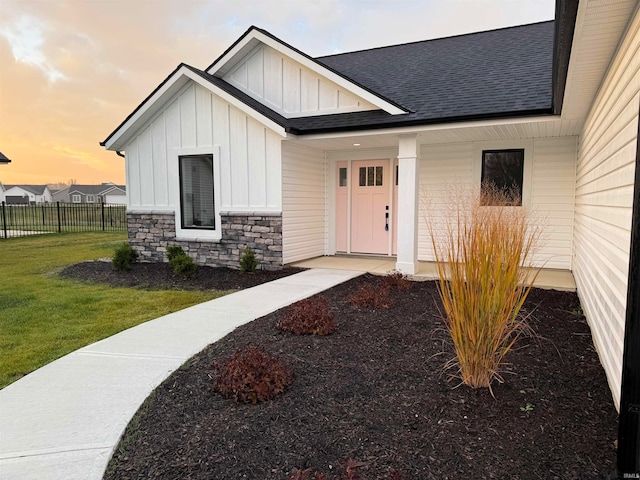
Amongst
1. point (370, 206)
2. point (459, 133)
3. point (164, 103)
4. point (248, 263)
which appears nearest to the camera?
point (459, 133)

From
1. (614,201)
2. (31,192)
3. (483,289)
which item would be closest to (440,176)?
(614,201)

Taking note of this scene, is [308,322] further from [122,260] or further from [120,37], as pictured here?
[120,37]

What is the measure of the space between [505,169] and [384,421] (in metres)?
7.07

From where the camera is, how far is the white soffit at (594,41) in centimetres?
262

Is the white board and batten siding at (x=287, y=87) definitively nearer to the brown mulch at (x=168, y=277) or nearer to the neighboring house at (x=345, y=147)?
the neighboring house at (x=345, y=147)

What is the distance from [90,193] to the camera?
233ft

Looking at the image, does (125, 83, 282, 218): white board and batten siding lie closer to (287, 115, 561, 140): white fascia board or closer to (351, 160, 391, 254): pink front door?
(287, 115, 561, 140): white fascia board

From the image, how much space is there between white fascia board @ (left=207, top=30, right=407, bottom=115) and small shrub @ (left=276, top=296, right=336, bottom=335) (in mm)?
4234

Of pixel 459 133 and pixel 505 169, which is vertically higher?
pixel 459 133

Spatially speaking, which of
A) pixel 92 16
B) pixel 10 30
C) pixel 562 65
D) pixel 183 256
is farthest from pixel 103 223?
pixel 562 65

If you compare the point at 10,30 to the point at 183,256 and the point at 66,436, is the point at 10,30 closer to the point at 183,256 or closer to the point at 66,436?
the point at 183,256

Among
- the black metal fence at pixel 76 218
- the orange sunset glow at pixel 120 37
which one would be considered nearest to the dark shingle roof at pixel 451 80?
the orange sunset glow at pixel 120 37

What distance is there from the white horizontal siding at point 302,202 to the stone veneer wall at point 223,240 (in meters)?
0.28

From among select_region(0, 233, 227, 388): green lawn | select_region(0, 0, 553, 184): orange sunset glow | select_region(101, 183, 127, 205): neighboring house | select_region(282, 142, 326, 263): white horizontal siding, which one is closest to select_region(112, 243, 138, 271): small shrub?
select_region(0, 233, 227, 388): green lawn
